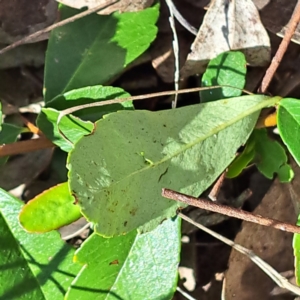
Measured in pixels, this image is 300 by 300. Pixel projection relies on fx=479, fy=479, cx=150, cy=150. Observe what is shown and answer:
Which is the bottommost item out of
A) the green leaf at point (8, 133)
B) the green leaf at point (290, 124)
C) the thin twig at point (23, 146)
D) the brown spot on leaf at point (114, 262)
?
the brown spot on leaf at point (114, 262)

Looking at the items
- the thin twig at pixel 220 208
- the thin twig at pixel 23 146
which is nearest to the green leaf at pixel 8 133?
the thin twig at pixel 23 146

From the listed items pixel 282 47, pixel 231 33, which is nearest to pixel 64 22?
pixel 231 33

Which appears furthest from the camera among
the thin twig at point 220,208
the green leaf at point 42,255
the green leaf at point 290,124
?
the green leaf at point 42,255

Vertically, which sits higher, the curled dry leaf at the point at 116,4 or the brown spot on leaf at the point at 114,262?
the curled dry leaf at the point at 116,4

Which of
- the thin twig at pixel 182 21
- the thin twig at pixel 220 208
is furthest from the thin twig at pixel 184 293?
the thin twig at pixel 182 21

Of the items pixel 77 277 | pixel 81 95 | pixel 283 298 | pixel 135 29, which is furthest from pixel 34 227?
pixel 283 298

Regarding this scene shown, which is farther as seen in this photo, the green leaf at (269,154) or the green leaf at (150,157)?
the green leaf at (269,154)

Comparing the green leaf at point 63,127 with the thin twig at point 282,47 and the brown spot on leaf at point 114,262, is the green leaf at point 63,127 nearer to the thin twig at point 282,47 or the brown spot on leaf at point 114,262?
the brown spot on leaf at point 114,262

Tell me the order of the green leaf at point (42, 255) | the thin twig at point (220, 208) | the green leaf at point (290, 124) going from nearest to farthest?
1. the thin twig at point (220, 208)
2. the green leaf at point (290, 124)
3. the green leaf at point (42, 255)

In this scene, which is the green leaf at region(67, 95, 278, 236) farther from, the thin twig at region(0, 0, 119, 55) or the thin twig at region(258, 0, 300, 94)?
the thin twig at region(0, 0, 119, 55)
